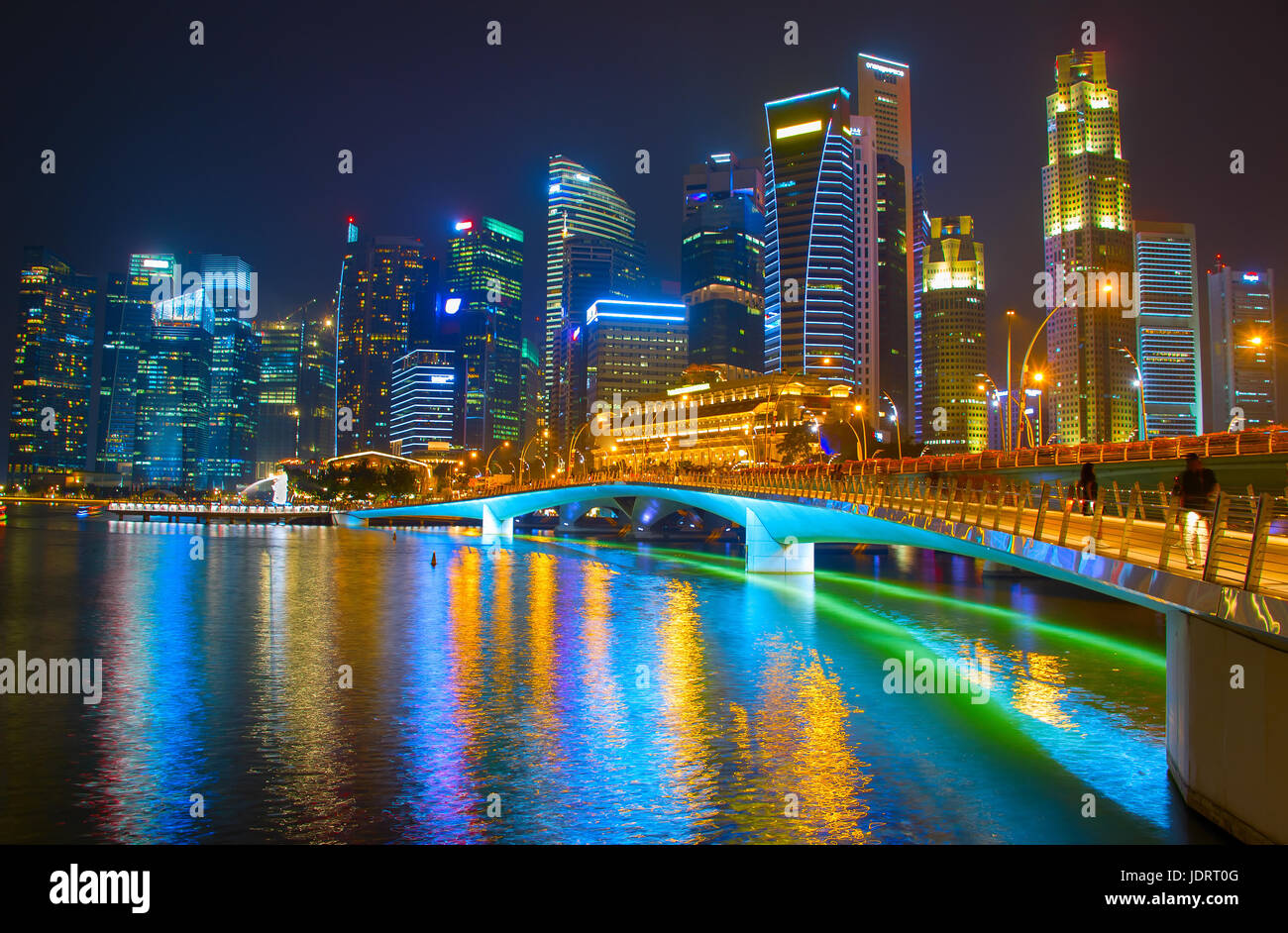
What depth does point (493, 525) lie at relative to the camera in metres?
118

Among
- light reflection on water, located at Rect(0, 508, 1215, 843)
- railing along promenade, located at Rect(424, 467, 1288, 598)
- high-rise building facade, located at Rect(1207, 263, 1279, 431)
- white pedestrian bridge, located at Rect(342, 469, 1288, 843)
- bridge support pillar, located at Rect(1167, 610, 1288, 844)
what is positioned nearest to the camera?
bridge support pillar, located at Rect(1167, 610, 1288, 844)

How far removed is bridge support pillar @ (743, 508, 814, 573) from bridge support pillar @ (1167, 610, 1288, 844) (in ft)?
159

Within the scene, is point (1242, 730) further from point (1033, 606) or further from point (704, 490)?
point (704, 490)

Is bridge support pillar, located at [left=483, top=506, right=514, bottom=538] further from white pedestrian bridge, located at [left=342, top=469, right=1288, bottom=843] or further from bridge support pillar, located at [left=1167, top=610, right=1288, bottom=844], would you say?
bridge support pillar, located at [left=1167, top=610, right=1288, bottom=844]

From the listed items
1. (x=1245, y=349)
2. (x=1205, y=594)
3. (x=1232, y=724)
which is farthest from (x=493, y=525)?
(x=1232, y=724)

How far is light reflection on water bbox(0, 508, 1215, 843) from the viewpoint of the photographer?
13969 millimetres

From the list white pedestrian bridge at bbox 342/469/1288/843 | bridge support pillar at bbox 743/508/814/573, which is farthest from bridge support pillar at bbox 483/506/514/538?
white pedestrian bridge at bbox 342/469/1288/843

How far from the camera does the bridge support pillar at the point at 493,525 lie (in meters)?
116

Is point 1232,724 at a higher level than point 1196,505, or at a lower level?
lower

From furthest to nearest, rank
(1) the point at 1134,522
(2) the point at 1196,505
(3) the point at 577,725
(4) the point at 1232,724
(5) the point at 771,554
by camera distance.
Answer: (5) the point at 771,554 < (3) the point at 577,725 < (1) the point at 1134,522 < (2) the point at 1196,505 < (4) the point at 1232,724

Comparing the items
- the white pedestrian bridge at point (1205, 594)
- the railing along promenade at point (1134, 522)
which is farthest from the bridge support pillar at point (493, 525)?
the white pedestrian bridge at point (1205, 594)

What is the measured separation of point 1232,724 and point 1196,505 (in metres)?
6.75

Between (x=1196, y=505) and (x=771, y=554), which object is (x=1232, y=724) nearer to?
(x=1196, y=505)

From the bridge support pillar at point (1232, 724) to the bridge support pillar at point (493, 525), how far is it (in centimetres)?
10474
